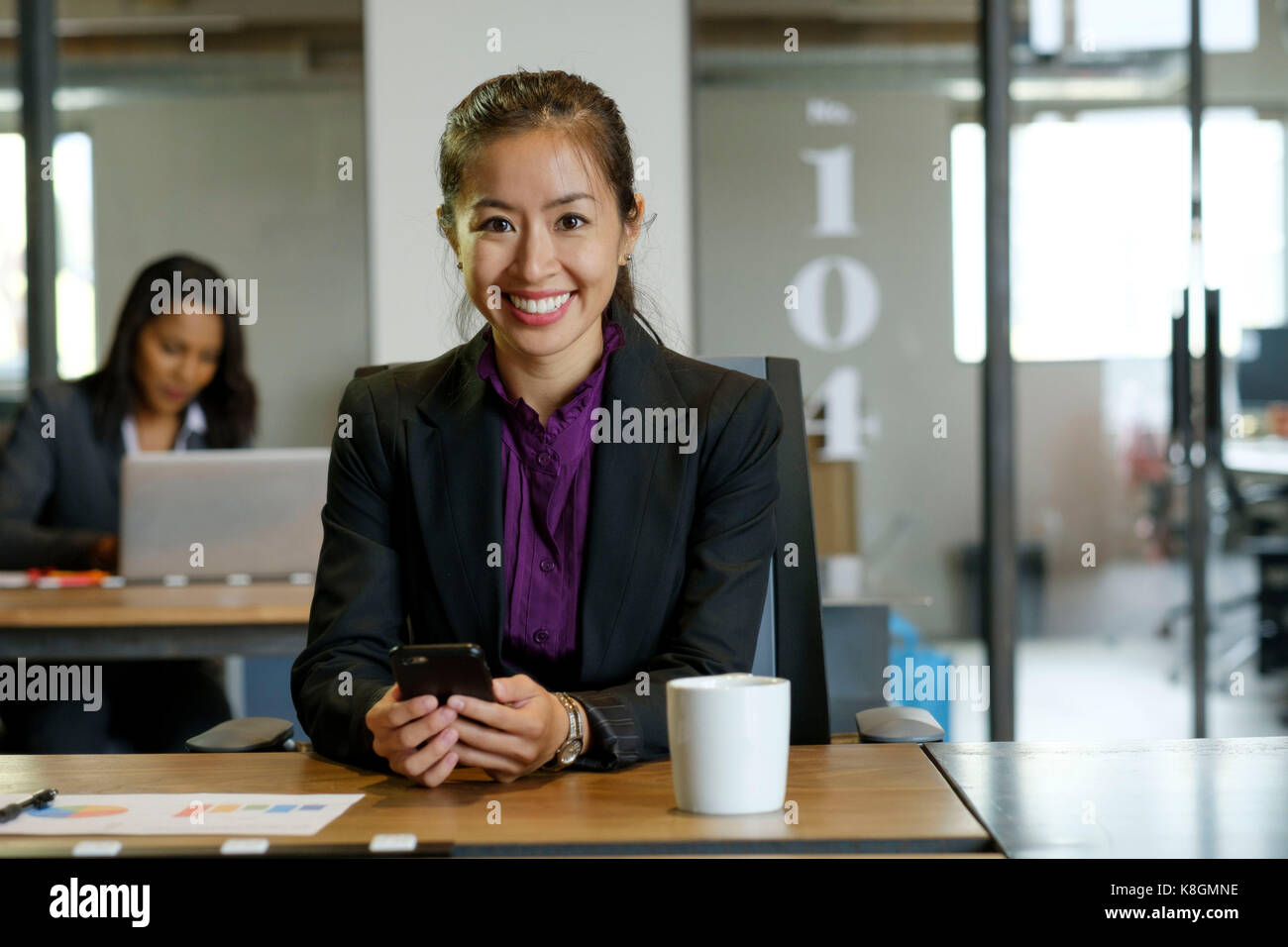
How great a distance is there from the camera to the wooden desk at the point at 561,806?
0.93 metres

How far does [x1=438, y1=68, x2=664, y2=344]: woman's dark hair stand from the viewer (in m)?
1.47

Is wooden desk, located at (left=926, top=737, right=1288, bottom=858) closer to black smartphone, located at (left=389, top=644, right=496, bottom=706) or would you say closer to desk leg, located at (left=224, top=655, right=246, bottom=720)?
black smartphone, located at (left=389, top=644, right=496, bottom=706)

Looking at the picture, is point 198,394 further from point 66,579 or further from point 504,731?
point 504,731

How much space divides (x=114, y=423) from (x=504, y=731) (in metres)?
2.37

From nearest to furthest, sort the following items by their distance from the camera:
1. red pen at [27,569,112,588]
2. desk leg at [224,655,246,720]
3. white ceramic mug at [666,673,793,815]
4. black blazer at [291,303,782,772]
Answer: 1. white ceramic mug at [666,673,793,815]
2. black blazer at [291,303,782,772]
3. red pen at [27,569,112,588]
4. desk leg at [224,655,246,720]

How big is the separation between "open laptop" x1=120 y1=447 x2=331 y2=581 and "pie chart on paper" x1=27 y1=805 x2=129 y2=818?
166 cm

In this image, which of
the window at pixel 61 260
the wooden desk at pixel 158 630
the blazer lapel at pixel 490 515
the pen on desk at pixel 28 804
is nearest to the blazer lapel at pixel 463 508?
the blazer lapel at pixel 490 515

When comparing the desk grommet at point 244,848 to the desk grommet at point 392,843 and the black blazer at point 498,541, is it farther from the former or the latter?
the black blazer at point 498,541

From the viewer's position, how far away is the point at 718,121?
4.29 meters

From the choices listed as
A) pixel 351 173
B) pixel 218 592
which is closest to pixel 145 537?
pixel 218 592

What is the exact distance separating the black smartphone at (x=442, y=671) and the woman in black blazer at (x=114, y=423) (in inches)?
82.4

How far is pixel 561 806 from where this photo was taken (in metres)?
1.04

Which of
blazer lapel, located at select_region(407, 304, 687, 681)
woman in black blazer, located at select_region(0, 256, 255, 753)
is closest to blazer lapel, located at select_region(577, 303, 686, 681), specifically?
blazer lapel, located at select_region(407, 304, 687, 681)

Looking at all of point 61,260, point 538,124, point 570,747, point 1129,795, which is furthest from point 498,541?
point 61,260
